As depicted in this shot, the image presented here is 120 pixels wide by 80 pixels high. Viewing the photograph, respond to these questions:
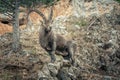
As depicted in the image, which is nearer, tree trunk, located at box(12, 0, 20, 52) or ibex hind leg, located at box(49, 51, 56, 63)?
ibex hind leg, located at box(49, 51, 56, 63)

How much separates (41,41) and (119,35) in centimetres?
575

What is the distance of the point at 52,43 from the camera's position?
1459cm

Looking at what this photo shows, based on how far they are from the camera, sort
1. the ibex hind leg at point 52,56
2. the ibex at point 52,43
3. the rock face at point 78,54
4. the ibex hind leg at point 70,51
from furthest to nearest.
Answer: the ibex hind leg at point 70,51, the rock face at point 78,54, the ibex hind leg at point 52,56, the ibex at point 52,43

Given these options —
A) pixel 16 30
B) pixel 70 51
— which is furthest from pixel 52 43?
pixel 16 30

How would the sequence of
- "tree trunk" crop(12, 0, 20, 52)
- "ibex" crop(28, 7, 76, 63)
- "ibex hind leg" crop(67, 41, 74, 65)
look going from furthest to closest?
"tree trunk" crop(12, 0, 20, 52) < "ibex hind leg" crop(67, 41, 74, 65) < "ibex" crop(28, 7, 76, 63)

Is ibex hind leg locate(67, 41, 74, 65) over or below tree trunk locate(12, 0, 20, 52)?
below

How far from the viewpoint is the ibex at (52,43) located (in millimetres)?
14195

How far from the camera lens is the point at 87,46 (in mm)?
18250

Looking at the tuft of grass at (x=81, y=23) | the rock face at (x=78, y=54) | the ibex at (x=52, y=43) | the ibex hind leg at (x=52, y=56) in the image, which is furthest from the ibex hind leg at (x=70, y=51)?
the tuft of grass at (x=81, y=23)

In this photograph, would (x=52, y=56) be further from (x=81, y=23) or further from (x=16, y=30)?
(x=81, y=23)

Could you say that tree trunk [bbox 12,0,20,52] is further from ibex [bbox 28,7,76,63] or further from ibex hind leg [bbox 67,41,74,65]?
ibex hind leg [bbox 67,41,74,65]

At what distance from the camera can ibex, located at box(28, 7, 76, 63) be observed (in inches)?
559

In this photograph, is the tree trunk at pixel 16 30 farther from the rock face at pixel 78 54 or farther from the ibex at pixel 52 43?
the ibex at pixel 52 43

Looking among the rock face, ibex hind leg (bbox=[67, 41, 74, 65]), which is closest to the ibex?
ibex hind leg (bbox=[67, 41, 74, 65])
